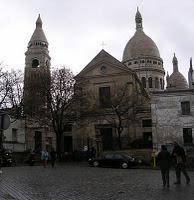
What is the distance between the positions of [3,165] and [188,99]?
22.5 metres

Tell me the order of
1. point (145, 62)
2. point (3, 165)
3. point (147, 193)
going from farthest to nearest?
point (145, 62), point (3, 165), point (147, 193)

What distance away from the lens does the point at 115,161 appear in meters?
32.1

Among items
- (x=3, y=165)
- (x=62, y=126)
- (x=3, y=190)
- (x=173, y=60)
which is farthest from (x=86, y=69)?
(x=173, y=60)

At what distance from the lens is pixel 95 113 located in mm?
48406

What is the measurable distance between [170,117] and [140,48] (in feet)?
128

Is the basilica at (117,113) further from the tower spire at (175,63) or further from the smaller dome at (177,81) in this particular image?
the tower spire at (175,63)

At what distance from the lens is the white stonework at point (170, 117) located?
4422 cm

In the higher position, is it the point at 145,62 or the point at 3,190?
the point at 145,62

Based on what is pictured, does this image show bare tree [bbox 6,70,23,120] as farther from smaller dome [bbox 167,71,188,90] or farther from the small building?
smaller dome [bbox 167,71,188,90]

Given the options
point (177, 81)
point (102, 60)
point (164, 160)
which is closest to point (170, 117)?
point (102, 60)

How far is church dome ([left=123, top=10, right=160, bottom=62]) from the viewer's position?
81.3 m

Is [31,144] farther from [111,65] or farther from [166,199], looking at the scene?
[166,199]

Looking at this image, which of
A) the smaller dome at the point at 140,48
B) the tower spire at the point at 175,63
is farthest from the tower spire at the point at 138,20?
the tower spire at the point at 175,63

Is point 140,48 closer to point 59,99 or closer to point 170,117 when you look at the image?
point 170,117
